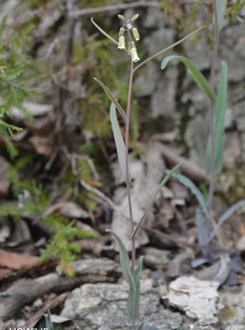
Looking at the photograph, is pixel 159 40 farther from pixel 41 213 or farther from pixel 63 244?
pixel 63 244

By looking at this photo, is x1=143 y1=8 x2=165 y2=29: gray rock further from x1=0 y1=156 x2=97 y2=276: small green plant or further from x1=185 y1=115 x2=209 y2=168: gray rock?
x1=0 y1=156 x2=97 y2=276: small green plant

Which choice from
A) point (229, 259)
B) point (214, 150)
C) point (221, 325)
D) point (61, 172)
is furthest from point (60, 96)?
point (221, 325)

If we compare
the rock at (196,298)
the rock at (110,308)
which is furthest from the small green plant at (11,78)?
the rock at (196,298)

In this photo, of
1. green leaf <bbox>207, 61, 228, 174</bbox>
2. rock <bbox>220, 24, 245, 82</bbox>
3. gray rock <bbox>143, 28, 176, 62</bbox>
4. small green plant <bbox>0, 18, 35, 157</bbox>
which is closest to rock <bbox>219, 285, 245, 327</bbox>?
green leaf <bbox>207, 61, 228, 174</bbox>

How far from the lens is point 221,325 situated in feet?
4.50

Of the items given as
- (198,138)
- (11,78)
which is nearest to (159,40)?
(198,138)

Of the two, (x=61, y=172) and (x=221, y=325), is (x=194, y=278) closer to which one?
(x=221, y=325)

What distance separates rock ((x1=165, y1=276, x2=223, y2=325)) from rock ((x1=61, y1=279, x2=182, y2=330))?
0.17 ft

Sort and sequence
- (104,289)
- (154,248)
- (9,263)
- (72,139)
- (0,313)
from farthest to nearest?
(72,139)
(154,248)
(9,263)
(104,289)
(0,313)

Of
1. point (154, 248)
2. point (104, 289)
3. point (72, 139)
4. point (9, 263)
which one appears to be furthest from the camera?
point (72, 139)

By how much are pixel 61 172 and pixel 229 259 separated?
1156 mm

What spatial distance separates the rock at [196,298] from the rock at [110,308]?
0.05 metres

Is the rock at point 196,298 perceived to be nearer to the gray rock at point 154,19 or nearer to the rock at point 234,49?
the rock at point 234,49

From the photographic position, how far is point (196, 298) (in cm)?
144
